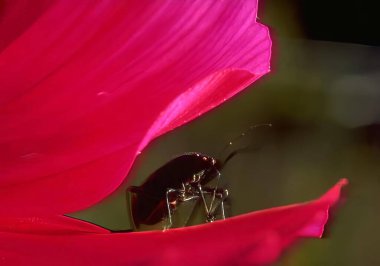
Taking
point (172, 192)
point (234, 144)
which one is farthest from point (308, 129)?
point (172, 192)

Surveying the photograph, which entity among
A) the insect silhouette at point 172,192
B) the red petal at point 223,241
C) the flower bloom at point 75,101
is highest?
the flower bloom at point 75,101

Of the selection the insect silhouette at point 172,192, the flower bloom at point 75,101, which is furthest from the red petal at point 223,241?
the insect silhouette at point 172,192

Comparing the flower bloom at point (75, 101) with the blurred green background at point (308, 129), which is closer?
the flower bloom at point (75, 101)

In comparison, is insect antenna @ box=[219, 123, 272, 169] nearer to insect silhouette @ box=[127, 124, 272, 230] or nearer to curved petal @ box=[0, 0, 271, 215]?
insect silhouette @ box=[127, 124, 272, 230]

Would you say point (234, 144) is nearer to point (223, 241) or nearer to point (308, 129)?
point (308, 129)

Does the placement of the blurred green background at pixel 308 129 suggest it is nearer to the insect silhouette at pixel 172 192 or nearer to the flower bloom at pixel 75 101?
the insect silhouette at pixel 172 192

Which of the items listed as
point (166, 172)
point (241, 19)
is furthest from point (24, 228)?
point (166, 172)

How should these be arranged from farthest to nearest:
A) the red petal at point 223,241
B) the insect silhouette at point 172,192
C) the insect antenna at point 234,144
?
the insect antenna at point 234,144 → the insect silhouette at point 172,192 → the red petal at point 223,241
